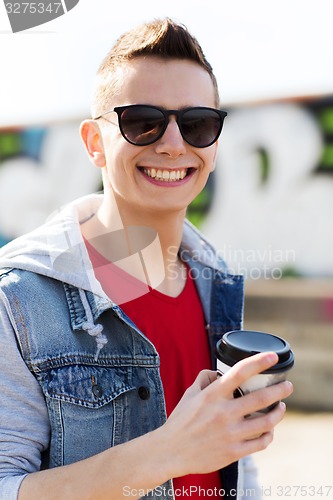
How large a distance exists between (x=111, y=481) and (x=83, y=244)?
0.76 m

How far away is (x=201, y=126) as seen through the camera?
180cm

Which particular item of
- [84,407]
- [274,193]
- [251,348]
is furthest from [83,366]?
[274,193]

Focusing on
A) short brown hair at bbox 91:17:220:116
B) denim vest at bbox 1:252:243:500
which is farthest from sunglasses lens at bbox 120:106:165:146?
denim vest at bbox 1:252:243:500

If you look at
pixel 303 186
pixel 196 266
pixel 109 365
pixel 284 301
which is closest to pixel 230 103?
pixel 303 186

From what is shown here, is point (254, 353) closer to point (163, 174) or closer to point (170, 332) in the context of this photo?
point (170, 332)

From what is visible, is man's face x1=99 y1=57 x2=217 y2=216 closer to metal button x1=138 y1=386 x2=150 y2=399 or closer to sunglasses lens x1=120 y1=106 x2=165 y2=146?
sunglasses lens x1=120 y1=106 x2=165 y2=146

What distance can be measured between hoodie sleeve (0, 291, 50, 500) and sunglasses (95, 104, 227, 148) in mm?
666

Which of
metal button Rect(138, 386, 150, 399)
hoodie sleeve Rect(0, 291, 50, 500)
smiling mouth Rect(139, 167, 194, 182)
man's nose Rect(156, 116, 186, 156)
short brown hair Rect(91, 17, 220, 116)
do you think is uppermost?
short brown hair Rect(91, 17, 220, 116)

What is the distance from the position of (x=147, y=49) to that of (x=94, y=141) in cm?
38

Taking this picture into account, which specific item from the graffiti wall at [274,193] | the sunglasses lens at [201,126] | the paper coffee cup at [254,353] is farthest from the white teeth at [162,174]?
the graffiti wall at [274,193]

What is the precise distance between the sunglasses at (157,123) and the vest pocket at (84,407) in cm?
74

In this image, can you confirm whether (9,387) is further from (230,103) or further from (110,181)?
(230,103)

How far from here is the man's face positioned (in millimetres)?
1773

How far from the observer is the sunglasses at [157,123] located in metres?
1.74
